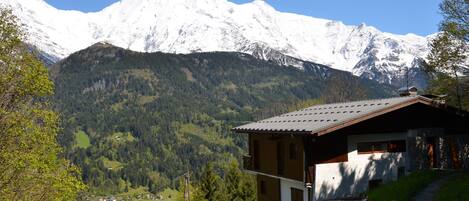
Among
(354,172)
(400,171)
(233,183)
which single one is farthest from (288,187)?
(233,183)

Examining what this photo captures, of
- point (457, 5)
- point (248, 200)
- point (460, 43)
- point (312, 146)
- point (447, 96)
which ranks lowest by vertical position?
point (248, 200)

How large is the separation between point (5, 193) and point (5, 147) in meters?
2.06

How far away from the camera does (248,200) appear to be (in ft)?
269

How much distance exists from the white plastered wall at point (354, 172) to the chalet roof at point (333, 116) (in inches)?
69.0

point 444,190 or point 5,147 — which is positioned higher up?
point 5,147

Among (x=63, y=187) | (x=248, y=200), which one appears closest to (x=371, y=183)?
(x=63, y=187)

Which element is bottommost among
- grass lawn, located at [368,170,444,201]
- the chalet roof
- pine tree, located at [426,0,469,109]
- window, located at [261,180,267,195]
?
window, located at [261,180,267,195]

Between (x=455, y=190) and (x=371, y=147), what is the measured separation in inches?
365

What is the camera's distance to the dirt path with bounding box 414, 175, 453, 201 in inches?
A: 940

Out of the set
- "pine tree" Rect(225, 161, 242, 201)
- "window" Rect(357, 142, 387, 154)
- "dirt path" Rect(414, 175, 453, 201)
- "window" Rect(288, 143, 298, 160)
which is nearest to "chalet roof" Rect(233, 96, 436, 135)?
"window" Rect(288, 143, 298, 160)

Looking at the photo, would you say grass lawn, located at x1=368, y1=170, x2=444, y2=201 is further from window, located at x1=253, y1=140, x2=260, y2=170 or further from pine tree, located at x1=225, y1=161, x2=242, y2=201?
pine tree, located at x1=225, y1=161, x2=242, y2=201

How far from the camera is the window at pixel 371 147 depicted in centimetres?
3266

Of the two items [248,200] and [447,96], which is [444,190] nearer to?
[447,96]

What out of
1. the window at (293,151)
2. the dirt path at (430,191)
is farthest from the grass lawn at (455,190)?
the window at (293,151)
